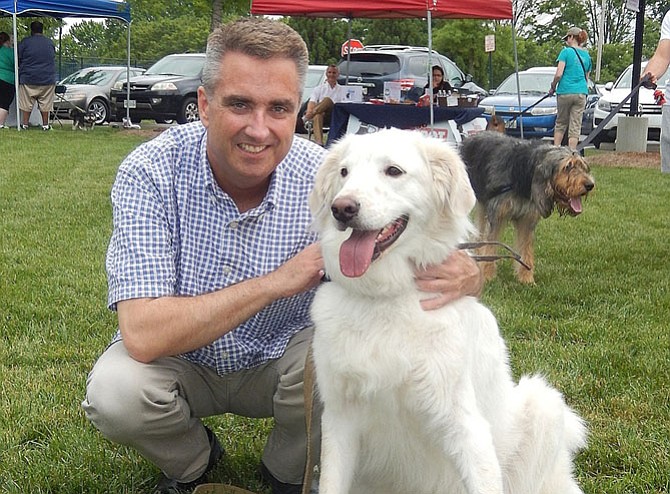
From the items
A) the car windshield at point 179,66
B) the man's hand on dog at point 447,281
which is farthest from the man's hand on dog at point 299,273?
the car windshield at point 179,66

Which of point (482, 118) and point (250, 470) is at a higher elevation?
point (482, 118)

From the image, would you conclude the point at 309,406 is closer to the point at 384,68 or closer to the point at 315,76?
the point at 384,68

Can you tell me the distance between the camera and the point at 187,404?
9.36 ft

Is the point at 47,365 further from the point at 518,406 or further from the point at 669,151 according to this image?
the point at 669,151

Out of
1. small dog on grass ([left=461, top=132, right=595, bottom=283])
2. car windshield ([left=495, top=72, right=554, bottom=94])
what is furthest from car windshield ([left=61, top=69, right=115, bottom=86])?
small dog on grass ([left=461, top=132, right=595, bottom=283])

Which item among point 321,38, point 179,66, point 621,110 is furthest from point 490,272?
point 321,38

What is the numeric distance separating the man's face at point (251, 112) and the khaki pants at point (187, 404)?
2.27 feet

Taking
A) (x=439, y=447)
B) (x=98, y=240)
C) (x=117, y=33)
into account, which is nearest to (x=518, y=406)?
Answer: (x=439, y=447)

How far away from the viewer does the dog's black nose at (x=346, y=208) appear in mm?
2201

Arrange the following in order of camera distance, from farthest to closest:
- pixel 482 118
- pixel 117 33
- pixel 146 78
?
pixel 117 33 < pixel 146 78 < pixel 482 118

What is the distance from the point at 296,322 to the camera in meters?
Answer: 2.95

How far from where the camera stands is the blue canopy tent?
15070mm

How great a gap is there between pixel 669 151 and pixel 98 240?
463 centimetres

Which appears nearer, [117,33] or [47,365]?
[47,365]
